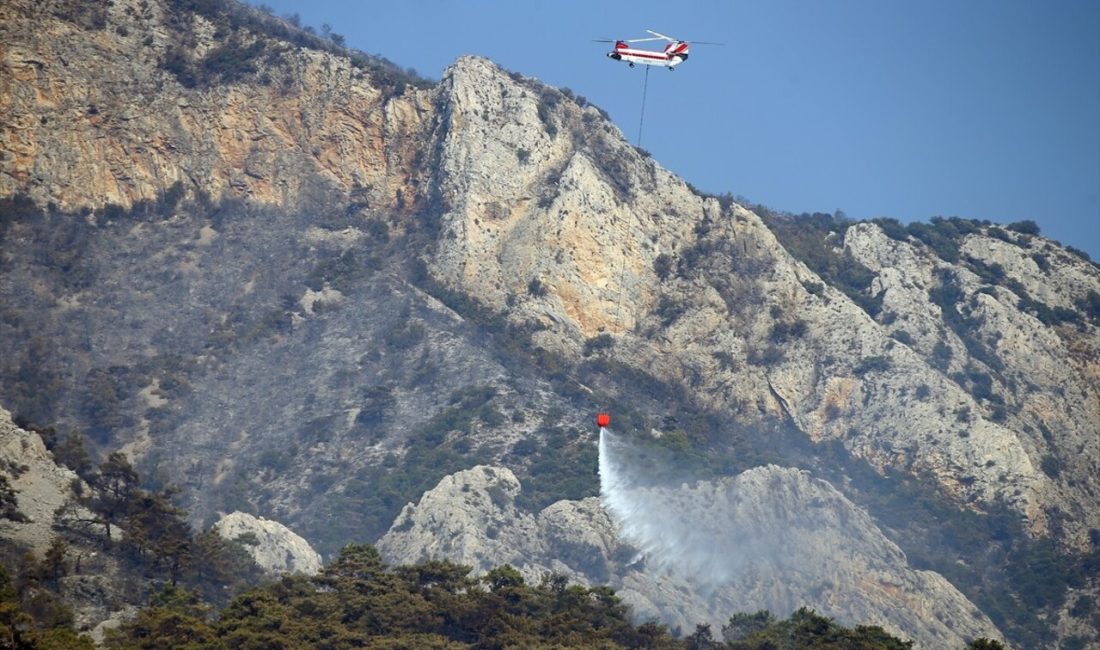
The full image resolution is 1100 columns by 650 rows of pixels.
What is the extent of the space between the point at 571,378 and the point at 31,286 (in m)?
33.6

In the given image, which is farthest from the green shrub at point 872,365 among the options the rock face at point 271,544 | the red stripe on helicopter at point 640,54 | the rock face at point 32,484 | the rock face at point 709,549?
the rock face at point 32,484

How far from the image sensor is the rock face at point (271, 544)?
99250 millimetres

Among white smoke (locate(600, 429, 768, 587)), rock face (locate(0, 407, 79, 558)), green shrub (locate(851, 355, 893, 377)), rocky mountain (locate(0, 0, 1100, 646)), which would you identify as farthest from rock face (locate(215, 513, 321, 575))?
green shrub (locate(851, 355, 893, 377))

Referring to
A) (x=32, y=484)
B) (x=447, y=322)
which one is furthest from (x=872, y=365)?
(x=32, y=484)

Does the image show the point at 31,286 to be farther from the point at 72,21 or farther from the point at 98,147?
the point at 72,21

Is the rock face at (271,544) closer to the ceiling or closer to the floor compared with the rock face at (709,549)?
closer to the floor

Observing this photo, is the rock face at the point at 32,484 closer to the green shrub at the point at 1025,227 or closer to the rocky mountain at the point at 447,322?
the rocky mountain at the point at 447,322

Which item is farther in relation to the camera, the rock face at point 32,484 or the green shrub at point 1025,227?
the green shrub at point 1025,227

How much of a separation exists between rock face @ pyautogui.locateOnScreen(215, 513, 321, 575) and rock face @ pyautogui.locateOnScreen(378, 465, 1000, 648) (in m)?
5.11

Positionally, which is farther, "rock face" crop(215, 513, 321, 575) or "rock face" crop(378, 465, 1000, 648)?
"rock face" crop(378, 465, 1000, 648)

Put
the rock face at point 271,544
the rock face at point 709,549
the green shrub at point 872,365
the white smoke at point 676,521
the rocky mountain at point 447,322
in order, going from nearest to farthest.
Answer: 1. the rock face at point 271,544
2. the rock face at point 709,549
3. the white smoke at point 676,521
4. the rocky mountain at point 447,322
5. the green shrub at point 872,365

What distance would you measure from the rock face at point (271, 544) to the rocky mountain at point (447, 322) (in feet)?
25.4

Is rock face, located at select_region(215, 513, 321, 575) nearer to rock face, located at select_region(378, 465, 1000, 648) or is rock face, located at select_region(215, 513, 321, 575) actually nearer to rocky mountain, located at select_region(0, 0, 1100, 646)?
rock face, located at select_region(378, 465, 1000, 648)

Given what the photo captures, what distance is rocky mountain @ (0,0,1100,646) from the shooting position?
388 feet
